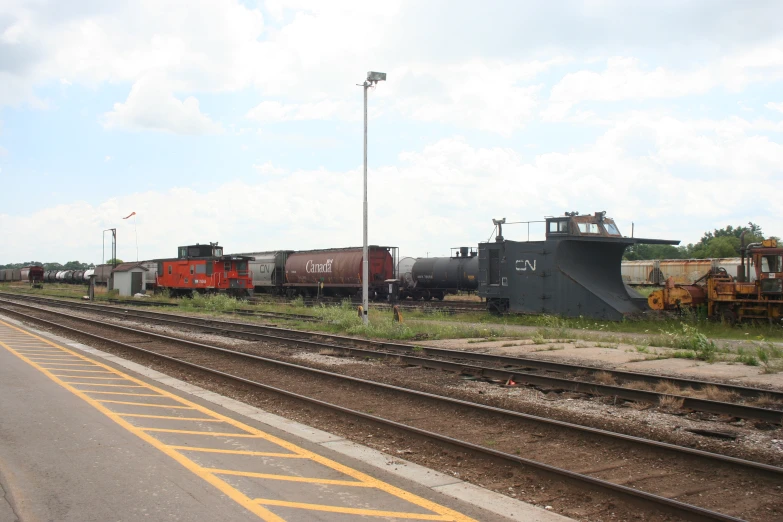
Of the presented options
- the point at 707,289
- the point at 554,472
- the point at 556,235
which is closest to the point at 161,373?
the point at 554,472

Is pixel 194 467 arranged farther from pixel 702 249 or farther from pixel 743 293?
pixel 702 249

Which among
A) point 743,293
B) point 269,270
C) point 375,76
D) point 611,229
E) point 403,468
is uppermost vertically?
point 375,76

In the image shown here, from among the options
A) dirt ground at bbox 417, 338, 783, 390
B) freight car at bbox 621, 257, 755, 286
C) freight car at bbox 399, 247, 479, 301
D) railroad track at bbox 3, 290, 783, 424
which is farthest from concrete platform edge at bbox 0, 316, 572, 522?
freight car at bbox 621, 257, 755, 286

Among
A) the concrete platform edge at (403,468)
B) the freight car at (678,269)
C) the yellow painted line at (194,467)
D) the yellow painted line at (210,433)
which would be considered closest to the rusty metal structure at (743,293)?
→ the concrete platform edge at (403,468)

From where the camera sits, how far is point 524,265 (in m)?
22.9

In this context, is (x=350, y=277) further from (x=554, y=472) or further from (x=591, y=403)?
(x=554, y=472)

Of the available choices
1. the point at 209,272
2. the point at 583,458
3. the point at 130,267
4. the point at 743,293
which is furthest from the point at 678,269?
the point at 130,267

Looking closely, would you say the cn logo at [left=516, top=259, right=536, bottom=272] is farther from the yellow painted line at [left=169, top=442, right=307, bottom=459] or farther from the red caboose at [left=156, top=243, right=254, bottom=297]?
the red caboose at [left=156, top=243, right=254, bottom=297]

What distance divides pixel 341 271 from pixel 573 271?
16.4m

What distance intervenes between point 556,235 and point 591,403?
13.0 m

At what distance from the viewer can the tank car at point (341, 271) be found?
3478cm

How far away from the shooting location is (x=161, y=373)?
42.9 ft

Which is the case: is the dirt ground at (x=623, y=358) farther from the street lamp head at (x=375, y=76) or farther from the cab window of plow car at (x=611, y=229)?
the street lamp head at (x=375, y=76)

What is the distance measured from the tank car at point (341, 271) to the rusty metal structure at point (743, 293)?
17.1m
